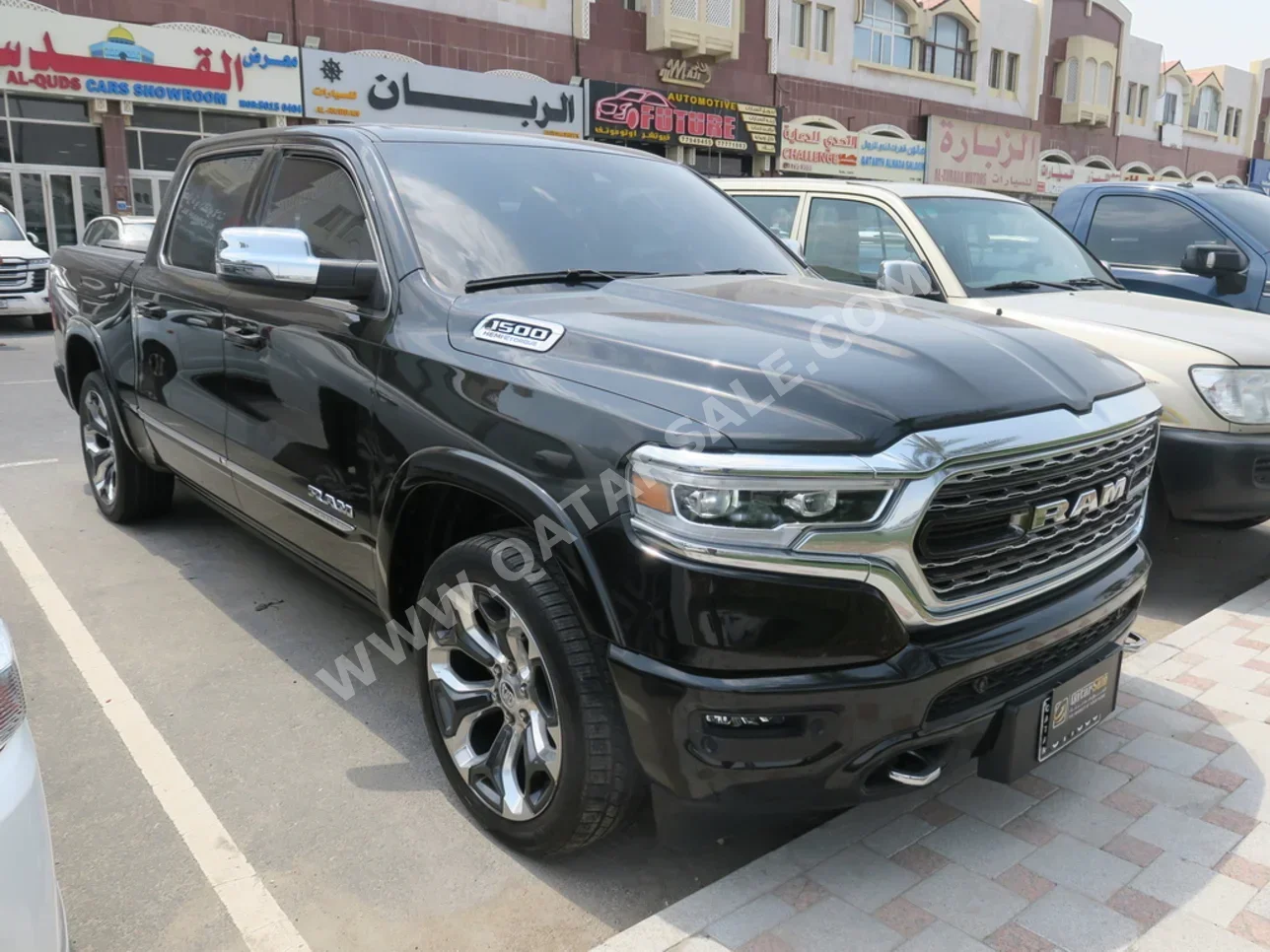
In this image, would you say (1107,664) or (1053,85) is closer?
(1107,664)

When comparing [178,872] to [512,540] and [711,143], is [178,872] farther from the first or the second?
[711,143]

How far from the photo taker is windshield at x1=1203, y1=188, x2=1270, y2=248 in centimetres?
700

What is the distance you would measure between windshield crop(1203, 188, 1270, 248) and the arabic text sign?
27.8 metres

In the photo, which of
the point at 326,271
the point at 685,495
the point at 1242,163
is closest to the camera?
the point at 685,495

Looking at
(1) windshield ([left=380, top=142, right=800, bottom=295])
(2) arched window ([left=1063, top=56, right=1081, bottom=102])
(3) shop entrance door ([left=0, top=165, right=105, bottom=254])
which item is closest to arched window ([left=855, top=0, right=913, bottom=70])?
(2) arched window ([left=1063, top=56, right=1081, bottom=102])

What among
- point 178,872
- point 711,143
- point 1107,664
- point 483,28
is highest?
point 483,28

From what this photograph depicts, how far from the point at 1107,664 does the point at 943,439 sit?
37.4 inches

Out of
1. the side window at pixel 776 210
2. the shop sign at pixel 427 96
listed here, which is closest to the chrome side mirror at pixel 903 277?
the side window at pixel 776 210

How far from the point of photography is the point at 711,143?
1109 inches

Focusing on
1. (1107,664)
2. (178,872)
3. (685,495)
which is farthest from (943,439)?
(178,872)

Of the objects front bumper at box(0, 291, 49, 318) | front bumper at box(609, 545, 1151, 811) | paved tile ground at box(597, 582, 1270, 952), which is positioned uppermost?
front bumper at box(609, 545, 1151, 811)

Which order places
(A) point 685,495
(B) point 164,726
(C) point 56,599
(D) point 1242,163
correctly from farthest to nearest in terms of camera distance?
1. (D) point 1242,163
2. (C) point 56,599
3. (B) point 164,726
4. (A) point 685,495

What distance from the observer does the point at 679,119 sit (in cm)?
2727

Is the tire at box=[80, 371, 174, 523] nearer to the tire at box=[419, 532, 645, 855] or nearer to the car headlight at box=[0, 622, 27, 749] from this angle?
the tire at box=[419, 532, 645, 855]
